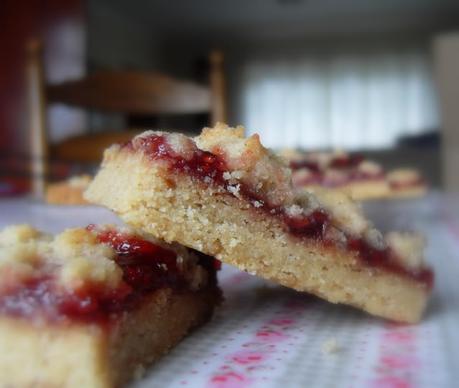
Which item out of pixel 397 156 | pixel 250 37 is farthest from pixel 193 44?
pixel 397 156

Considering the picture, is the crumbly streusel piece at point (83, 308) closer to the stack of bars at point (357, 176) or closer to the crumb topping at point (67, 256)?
the crumb topping at point (67, 256)

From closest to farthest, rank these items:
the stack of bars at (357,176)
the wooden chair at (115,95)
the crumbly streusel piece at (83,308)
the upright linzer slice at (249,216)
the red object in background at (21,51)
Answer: the crumbly streusel piece at (83,308) < the upright linzer slice at (249,216) < the stack of bars at (357,176) < the wooden chair at (115,95) < the red object in background at (21,51)

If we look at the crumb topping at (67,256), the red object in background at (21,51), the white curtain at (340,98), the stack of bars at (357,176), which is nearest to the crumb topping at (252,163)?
the crumb topping at (67,256)

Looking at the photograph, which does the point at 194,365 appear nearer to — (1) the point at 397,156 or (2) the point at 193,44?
(1) the point at 397,156

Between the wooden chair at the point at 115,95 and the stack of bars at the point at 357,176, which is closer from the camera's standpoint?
the stack of bars at the point at 357,176

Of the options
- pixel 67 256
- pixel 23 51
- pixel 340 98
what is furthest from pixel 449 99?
pixel 340 98

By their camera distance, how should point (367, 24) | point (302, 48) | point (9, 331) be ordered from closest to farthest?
1. point (9, 331)
2. point (367, 24)
3. point (302, 48)

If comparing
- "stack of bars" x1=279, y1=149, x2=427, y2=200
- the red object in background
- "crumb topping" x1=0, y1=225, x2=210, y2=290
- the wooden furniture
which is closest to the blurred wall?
the red object in background
